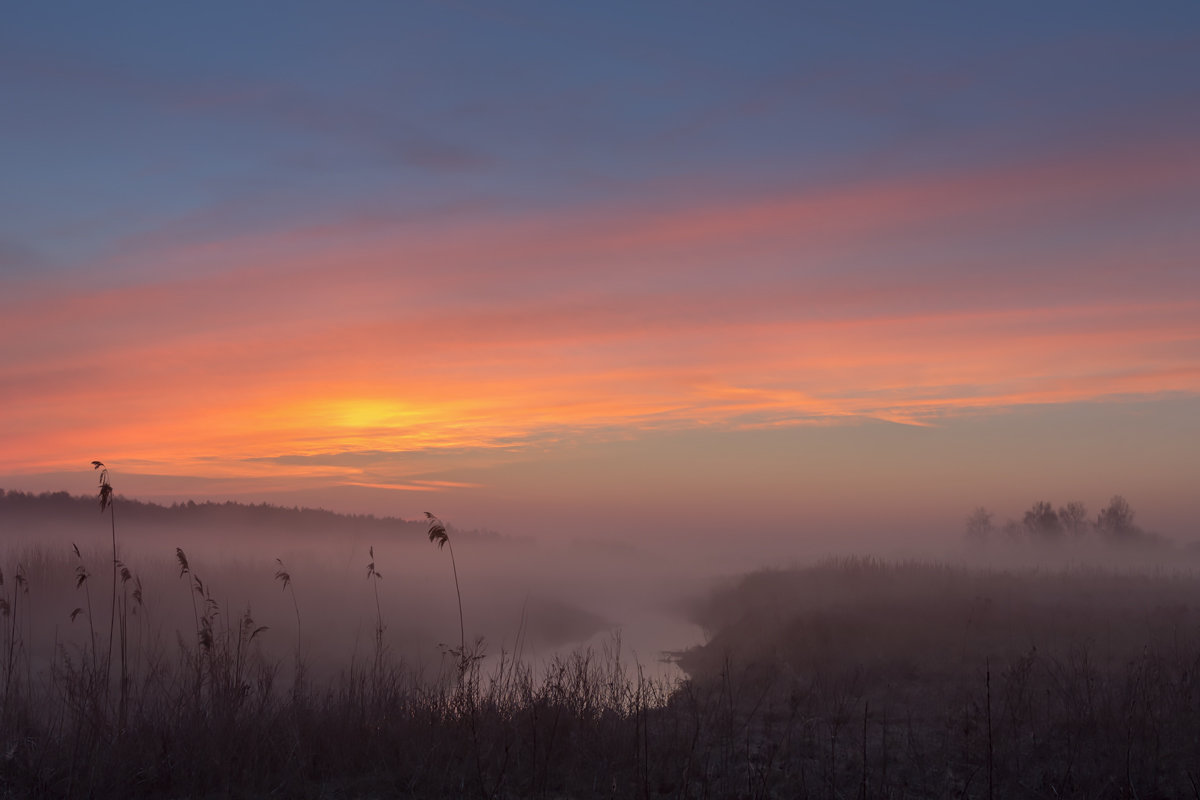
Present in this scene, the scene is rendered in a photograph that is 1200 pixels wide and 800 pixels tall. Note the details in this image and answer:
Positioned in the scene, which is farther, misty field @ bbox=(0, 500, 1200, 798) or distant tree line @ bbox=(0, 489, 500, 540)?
distant tree line @ bbox=(0, 489, 500, 540)

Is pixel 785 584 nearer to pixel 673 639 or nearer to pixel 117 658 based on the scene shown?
pixel 673 639

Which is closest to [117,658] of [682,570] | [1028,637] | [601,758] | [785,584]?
[601,758]

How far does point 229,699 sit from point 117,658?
40.5 ft

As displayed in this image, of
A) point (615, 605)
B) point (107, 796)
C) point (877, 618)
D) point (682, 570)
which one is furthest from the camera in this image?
point (682, 570)

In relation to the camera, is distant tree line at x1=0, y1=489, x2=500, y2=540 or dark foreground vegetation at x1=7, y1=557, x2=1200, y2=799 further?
distant tree line at x1=0, y1=489, x2=500, y2=540

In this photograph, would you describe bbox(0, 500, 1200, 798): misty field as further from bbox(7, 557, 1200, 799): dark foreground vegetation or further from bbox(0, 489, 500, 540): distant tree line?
bbox(0, 489, 500, 540): distant tree line

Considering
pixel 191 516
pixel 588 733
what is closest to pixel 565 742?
pixel 588 733

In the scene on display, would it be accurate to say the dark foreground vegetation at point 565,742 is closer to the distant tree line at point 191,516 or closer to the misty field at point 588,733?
the misty field at point 588,733

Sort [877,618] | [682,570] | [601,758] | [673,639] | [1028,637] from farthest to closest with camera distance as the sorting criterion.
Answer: [682,570], [673,639], [877,618], [1028,637], [601,758]

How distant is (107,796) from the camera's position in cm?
739

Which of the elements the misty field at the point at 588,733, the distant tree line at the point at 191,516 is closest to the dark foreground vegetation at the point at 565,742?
the misty field at the point at 588,733

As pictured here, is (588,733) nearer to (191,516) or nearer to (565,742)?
(565,742)

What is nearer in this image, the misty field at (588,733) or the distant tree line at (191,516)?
the misty field at (588,733)

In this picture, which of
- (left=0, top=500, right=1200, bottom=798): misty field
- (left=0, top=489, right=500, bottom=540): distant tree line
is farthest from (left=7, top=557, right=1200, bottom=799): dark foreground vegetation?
(left=0, top=489, right=500, bottom=540): distant tree line
